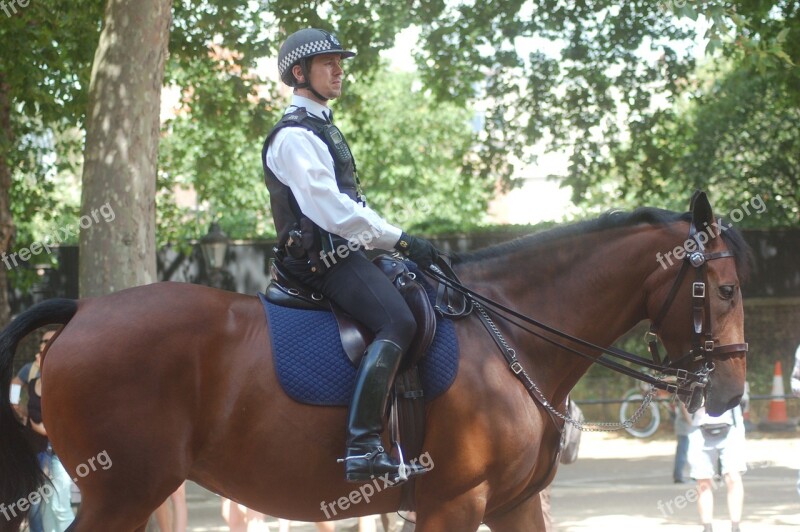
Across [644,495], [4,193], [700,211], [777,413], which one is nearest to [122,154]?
[700,211]

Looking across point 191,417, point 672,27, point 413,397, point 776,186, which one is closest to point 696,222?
point 413,397

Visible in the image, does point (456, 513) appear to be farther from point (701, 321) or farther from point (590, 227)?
point (590, 227)

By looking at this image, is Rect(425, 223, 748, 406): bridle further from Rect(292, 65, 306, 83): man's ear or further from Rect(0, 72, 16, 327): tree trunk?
Rect(0, 72, 16, 327): tree trunk

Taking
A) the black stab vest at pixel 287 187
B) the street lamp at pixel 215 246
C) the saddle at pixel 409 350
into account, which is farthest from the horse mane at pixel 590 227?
the street lamp at pixel 215 246

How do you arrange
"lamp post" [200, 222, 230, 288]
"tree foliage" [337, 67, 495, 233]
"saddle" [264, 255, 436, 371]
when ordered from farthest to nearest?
1. "tree foliage" [337, 67, 495, 233]
2. "lamp post" [200, 222, 230, 288]
3. "saddle" [264, 255, 436, 371]

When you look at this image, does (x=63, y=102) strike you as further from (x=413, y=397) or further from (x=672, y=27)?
(x=413, y=397)

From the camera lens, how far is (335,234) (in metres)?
4.80

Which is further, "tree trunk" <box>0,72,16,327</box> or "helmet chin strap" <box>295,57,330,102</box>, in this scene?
"tree trunk" <box>0,72,16,327</box>

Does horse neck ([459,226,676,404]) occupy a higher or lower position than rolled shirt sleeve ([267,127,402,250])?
lower

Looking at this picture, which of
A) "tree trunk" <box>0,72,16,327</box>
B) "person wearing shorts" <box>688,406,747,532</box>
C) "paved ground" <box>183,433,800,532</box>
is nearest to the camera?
"person wearing shorts" <box>688,406,747,532</box>

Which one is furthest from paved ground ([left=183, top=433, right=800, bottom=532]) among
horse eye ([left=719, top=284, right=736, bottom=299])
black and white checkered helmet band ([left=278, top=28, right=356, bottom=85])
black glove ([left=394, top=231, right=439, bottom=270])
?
horse eye ([left=719, top=284, right=736, bottom=299])

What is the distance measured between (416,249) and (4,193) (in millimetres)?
9604

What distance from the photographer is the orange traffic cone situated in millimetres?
18156

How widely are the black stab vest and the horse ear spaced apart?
1.68 m
